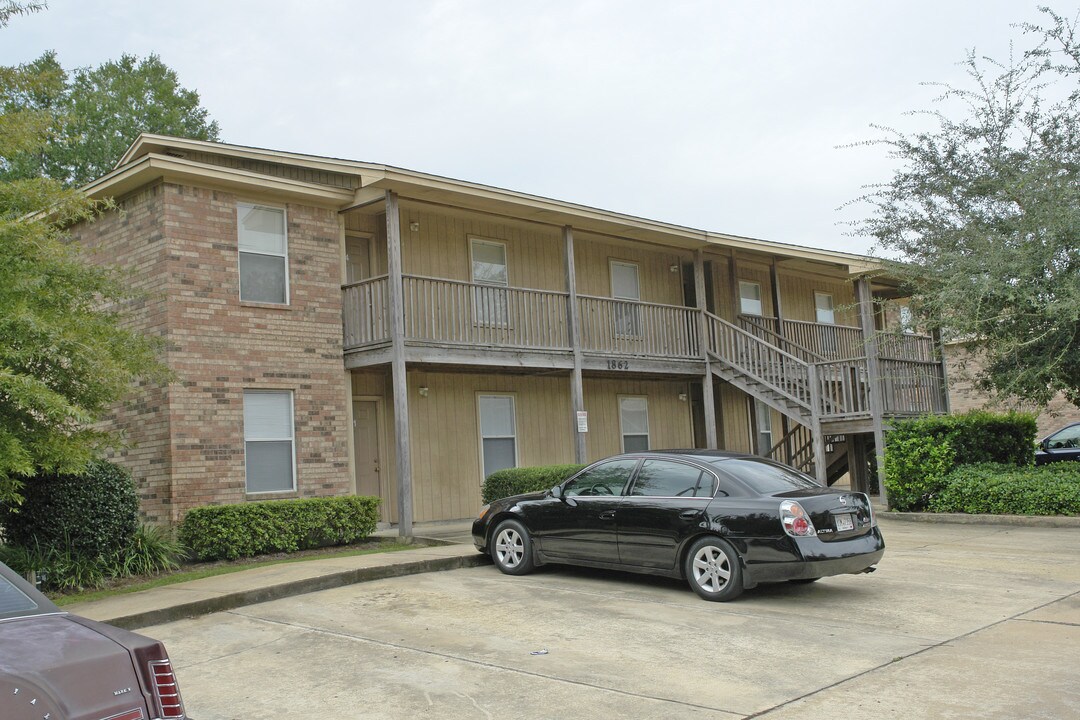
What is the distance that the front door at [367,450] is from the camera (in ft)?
54.2

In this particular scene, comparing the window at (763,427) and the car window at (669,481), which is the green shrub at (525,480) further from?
the window at (763,427)

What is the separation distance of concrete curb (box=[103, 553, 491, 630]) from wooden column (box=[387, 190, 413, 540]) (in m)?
2.82

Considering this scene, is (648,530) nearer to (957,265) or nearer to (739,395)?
(957,265)

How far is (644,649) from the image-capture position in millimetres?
7219

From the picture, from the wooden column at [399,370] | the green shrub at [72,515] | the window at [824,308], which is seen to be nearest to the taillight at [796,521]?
the wooden column at [399,370]

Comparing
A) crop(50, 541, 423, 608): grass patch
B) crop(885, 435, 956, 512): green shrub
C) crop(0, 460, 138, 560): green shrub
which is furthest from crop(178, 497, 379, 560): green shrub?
crop(885, 435, 956, 512): green shrub

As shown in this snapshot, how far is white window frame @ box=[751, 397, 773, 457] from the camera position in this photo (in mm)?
22922

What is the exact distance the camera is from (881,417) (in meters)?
17.2

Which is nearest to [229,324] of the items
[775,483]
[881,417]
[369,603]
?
[369,603]

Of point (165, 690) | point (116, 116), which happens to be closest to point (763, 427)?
point (165, 690)

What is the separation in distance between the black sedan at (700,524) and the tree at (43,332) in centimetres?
460

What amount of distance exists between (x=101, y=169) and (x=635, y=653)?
32.8m

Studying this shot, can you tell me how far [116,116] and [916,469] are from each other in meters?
31.5

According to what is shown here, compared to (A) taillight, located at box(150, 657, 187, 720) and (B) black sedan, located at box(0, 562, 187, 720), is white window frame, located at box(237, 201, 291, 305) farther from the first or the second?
(A) taillight, located at box(150, 657, 187, 720)
